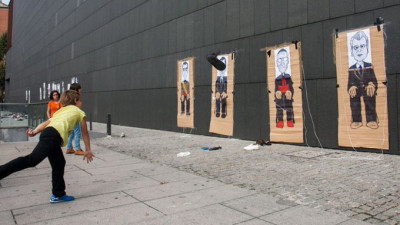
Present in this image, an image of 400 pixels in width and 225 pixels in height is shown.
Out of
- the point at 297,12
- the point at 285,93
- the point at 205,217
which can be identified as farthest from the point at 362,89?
the point at 205,217

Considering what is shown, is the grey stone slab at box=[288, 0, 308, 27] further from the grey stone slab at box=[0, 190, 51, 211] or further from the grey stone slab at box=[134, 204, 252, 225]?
the grey stone slab at box=[0, 190, 51, 211]

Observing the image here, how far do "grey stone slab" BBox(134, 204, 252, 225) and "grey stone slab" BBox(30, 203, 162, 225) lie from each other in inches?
8.1

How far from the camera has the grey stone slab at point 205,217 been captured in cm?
395

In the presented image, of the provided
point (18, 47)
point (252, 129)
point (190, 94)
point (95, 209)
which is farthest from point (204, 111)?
point (18, 47)

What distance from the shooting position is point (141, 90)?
1894 cm

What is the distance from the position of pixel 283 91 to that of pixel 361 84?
2.47m

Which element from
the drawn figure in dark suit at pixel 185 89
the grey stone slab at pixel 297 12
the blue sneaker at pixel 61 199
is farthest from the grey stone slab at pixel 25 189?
the drawn figure in dark suit at pixel 185 89

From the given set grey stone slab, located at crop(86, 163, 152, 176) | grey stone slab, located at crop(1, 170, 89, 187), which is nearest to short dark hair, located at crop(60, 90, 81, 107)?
grey stone slab, located at crop(1, 170, 89, 187)

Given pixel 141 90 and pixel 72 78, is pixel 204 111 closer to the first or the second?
pixel 141 90

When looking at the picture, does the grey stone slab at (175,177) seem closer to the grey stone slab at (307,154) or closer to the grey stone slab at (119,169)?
the grey stone slab at (119,169)

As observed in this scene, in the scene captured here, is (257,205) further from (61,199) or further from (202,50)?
(202,50)

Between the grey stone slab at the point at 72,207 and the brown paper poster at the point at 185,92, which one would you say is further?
the brown paper poster at the point at 185,92

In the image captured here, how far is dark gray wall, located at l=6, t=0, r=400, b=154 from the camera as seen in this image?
30.2 feet

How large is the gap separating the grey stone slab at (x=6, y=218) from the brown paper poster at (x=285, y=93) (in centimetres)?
797
